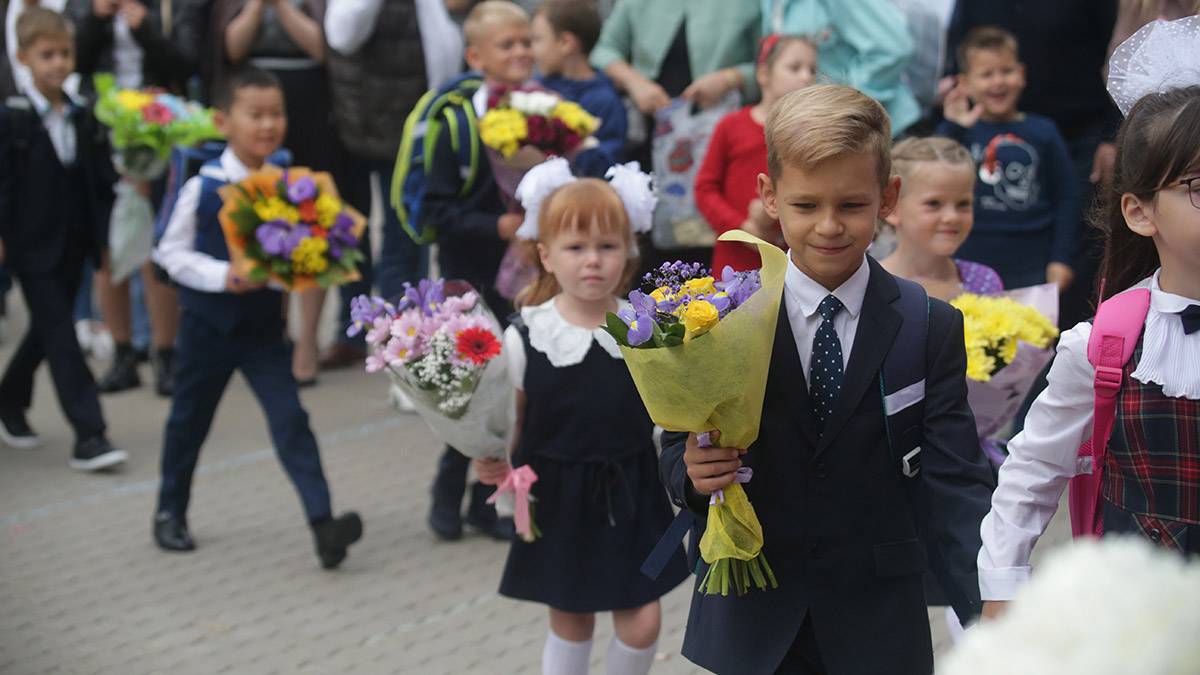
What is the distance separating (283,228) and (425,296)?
1912 mm

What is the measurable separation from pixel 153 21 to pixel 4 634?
16.4 feet

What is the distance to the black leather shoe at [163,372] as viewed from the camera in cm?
943

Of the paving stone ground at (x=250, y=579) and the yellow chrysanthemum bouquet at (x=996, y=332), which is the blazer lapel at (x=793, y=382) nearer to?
the yellow chrysanthemum bouquet at (x=996, y=332)

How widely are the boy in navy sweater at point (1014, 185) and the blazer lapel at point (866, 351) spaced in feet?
11.9

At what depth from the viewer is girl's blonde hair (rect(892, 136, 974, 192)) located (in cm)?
500

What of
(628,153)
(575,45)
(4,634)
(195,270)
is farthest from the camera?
(628,153)

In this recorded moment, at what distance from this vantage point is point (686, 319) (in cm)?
302

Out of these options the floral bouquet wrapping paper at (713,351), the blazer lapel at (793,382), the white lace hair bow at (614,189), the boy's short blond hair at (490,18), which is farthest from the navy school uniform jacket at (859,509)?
the boy's short blond hair at (490,18)

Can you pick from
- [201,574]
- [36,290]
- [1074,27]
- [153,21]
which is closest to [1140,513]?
[201,574]

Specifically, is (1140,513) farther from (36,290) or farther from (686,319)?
(36,290)

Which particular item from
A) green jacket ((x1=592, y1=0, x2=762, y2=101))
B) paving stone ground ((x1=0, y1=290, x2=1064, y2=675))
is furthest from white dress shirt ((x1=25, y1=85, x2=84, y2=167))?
green jacket ((x1=592, y1=0, x2=762, y2=101))

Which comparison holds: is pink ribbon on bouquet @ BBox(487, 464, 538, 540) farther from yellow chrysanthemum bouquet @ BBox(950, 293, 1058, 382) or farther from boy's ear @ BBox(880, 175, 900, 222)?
boy's ear @ BBox(880, 175, 900, 222)

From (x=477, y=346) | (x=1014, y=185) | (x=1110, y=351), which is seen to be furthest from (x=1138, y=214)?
(x=1014, y=185)

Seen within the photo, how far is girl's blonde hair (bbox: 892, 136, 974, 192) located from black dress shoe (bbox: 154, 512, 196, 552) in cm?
355
